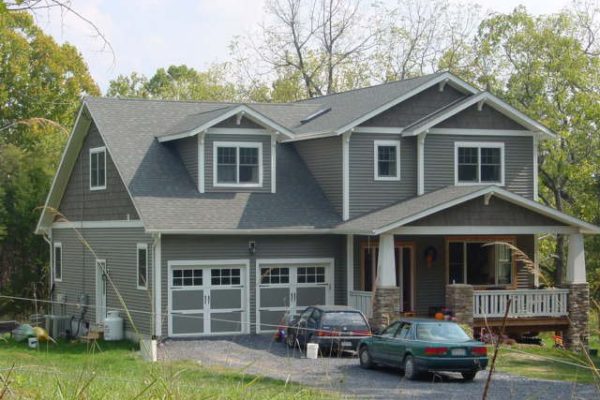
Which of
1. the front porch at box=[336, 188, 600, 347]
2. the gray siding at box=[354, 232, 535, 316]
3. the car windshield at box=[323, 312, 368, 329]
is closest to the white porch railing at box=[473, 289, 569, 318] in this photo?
the front porch at box=[336, 188, 600, 347]

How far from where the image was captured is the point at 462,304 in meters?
28.5

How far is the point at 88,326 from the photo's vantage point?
3225cm

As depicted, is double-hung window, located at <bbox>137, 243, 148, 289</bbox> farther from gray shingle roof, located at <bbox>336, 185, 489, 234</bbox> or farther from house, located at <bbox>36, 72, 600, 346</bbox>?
gray shingle roof, located at <bbox>336, 185, 489, 234</bbox>

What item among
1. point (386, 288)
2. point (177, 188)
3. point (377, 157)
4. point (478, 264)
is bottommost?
point (386, 288)

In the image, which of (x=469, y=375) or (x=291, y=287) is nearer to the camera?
(x=469, y=375)

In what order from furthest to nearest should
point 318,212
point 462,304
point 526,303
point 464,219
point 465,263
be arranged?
point 465,263 < point 318,212 < point 526,303 < point 464,219 < point 462,304

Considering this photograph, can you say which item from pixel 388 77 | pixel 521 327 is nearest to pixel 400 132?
pixel 521 327

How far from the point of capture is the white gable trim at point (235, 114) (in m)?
30.0

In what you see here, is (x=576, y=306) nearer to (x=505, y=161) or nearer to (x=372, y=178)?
(x=505, y=161)

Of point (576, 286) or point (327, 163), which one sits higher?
point (327, 163)

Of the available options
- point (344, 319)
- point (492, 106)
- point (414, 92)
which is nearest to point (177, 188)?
point (344, 319)

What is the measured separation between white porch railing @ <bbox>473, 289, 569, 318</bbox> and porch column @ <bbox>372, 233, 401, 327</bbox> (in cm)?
234

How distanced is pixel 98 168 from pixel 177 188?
360 centimetres

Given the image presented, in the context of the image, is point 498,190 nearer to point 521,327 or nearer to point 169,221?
point 521,327
